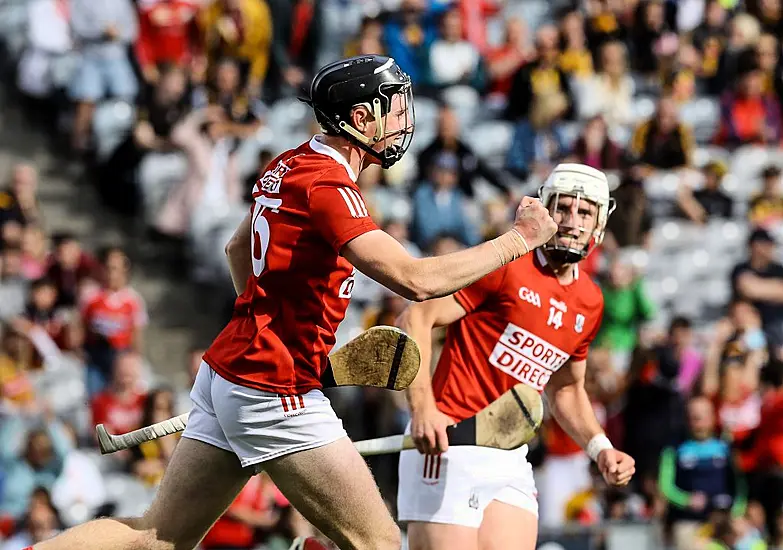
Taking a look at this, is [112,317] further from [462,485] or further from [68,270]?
[462,485]

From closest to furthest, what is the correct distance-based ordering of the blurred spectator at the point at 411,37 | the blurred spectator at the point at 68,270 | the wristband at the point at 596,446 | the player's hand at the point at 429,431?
the player's hand at the point at 429,431 < the wristband at the point at 596,446 < the blurred spectator at the point at 68,270 < the blurred spectator at the point at 411,37

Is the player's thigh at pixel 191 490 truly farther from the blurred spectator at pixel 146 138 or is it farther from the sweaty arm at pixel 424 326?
the blurred spectator at pixel 146 138

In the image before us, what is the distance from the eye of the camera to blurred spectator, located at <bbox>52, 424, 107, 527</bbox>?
9.69 metres

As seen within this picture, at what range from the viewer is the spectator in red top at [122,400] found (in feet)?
33.7

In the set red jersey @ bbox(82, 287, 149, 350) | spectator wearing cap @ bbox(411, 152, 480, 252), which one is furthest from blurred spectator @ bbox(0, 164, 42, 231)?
spectator wearing cap @ bbox(411, 152, 480, 252)

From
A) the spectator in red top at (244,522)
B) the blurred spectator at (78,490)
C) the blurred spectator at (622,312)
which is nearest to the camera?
the spectator in red top at (244,522)

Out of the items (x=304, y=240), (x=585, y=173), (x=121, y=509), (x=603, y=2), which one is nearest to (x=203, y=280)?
(x=121, y=509)

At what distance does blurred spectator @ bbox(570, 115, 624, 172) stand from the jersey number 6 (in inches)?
311

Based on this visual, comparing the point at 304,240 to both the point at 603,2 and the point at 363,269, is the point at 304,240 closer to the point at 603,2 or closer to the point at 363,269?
the point at 363,269

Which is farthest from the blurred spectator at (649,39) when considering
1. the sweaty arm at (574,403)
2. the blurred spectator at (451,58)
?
the sweaty arm at (574,403)

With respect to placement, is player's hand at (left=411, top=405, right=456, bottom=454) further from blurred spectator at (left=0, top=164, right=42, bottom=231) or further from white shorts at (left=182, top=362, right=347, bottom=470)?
blurred spectator at (left=0, top=164, right=42, bottom=231)

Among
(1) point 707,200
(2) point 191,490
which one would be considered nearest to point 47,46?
(1) point 707,200

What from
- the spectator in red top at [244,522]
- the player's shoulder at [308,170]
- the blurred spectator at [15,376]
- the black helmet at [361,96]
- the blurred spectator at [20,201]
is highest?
the black helmet at [361,96]

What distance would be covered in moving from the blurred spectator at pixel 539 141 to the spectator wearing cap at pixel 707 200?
1087mm
